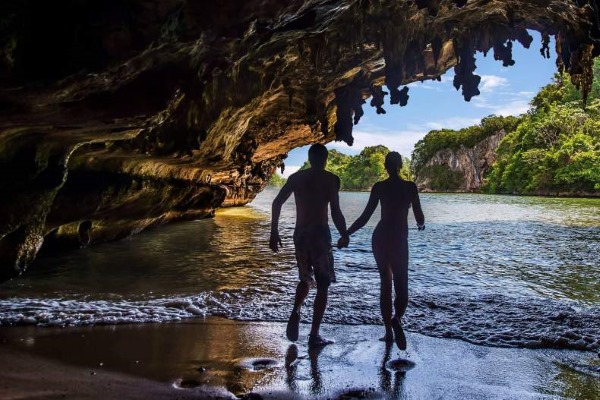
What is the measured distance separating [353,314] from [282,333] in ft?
4.29

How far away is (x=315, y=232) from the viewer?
442 centimetres

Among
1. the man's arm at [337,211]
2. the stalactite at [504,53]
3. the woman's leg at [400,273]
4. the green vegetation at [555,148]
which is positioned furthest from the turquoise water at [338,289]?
the green vegetation at [555,148]

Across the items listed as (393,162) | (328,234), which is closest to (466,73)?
(393,162)

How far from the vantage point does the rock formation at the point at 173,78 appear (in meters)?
4.36

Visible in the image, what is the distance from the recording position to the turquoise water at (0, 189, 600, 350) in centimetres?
546

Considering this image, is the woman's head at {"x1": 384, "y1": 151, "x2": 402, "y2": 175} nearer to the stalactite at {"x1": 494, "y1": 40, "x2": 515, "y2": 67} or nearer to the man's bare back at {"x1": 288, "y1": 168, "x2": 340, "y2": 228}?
the man's bare back at {"x1": 288, "y1": 168, "x2": 340, "y2": 228}

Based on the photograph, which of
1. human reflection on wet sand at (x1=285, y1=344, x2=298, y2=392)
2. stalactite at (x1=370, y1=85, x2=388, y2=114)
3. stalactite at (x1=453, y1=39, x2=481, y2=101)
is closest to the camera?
human reflection on wet sand at (x1=285, y1=344, x2=298, y2=392)

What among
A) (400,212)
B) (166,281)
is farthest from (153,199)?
(400,212)

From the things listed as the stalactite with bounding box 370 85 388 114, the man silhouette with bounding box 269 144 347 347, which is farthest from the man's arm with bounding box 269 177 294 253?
the stalactite with bounding box 370 85 388 114

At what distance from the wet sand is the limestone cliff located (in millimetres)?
99811

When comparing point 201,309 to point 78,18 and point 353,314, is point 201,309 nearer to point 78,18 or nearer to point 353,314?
point 353,314

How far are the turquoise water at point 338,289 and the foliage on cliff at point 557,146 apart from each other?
4624 centimetres

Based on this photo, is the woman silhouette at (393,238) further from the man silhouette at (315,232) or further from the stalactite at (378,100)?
the stalactite at (378,100)

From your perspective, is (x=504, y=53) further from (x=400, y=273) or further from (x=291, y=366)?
(x=291, y=366)
